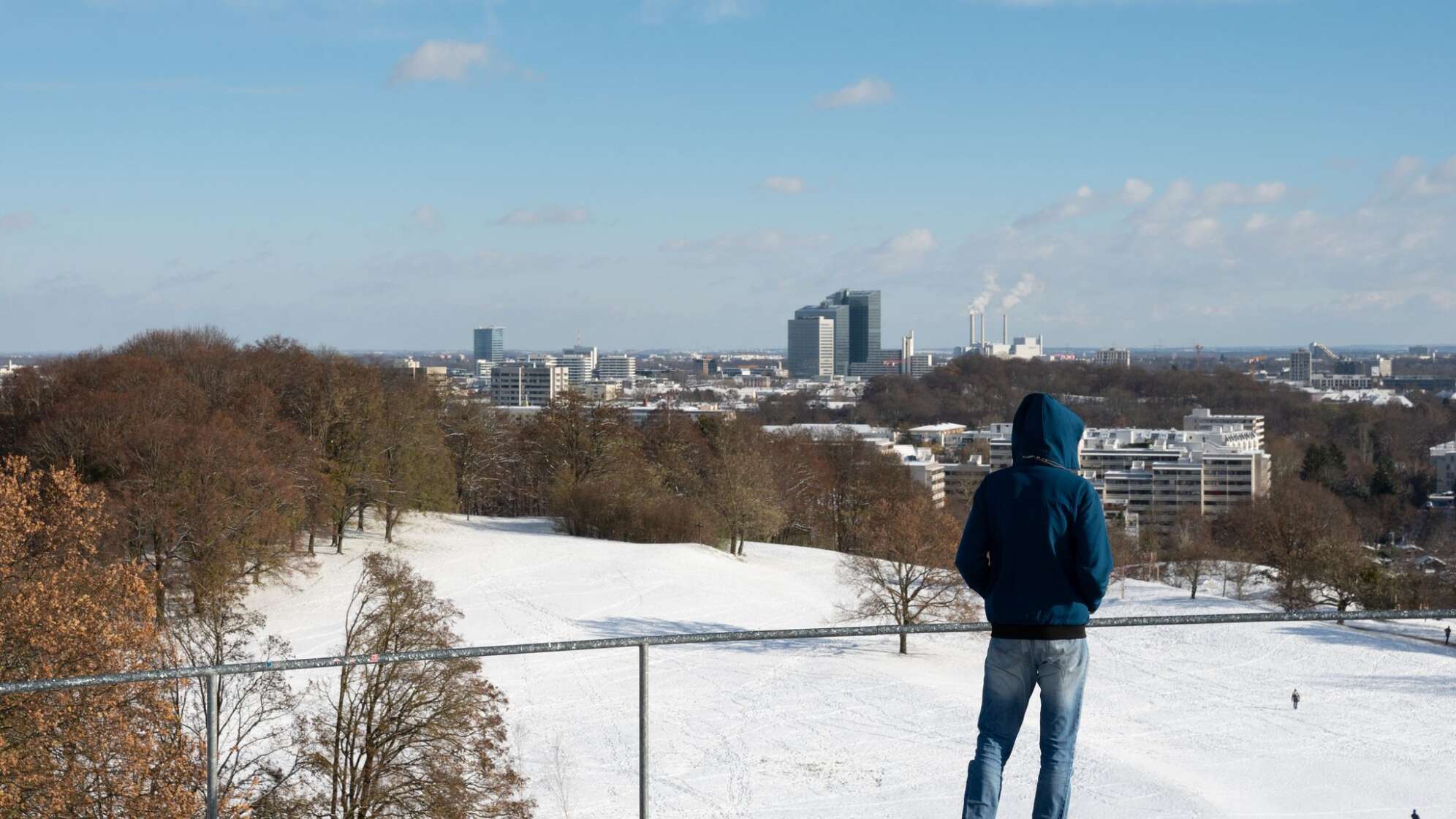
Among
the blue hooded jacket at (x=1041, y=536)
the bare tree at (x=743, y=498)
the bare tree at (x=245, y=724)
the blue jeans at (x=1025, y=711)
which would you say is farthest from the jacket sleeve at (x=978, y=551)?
the bare tree at (x=743, y=498)

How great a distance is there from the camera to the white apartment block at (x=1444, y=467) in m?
90.8

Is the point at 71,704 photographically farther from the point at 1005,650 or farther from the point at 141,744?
the point at 1005,650

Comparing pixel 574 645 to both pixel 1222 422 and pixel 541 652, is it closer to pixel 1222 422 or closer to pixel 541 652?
pixel 541 652

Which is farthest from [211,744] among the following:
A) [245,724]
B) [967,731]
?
[245,724]

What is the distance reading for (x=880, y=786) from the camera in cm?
670

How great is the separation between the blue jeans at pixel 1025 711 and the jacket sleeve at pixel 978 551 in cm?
20

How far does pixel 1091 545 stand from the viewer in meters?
3.95

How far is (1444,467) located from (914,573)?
74.6 metres

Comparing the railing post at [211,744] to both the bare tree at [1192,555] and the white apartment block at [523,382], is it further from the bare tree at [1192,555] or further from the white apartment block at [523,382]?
the white apartment block at [523,382]

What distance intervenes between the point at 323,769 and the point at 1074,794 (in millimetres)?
12117

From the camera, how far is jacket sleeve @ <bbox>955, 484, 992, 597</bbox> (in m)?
4.12

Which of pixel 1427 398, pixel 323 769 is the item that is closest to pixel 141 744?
pixel 323 769

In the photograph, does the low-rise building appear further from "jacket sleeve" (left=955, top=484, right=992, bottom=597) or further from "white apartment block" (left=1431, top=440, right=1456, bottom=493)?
"jacket sleeve" (left=955, top=484, right=992, bottom=597)

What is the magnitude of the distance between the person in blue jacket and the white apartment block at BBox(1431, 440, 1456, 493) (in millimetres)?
96928
